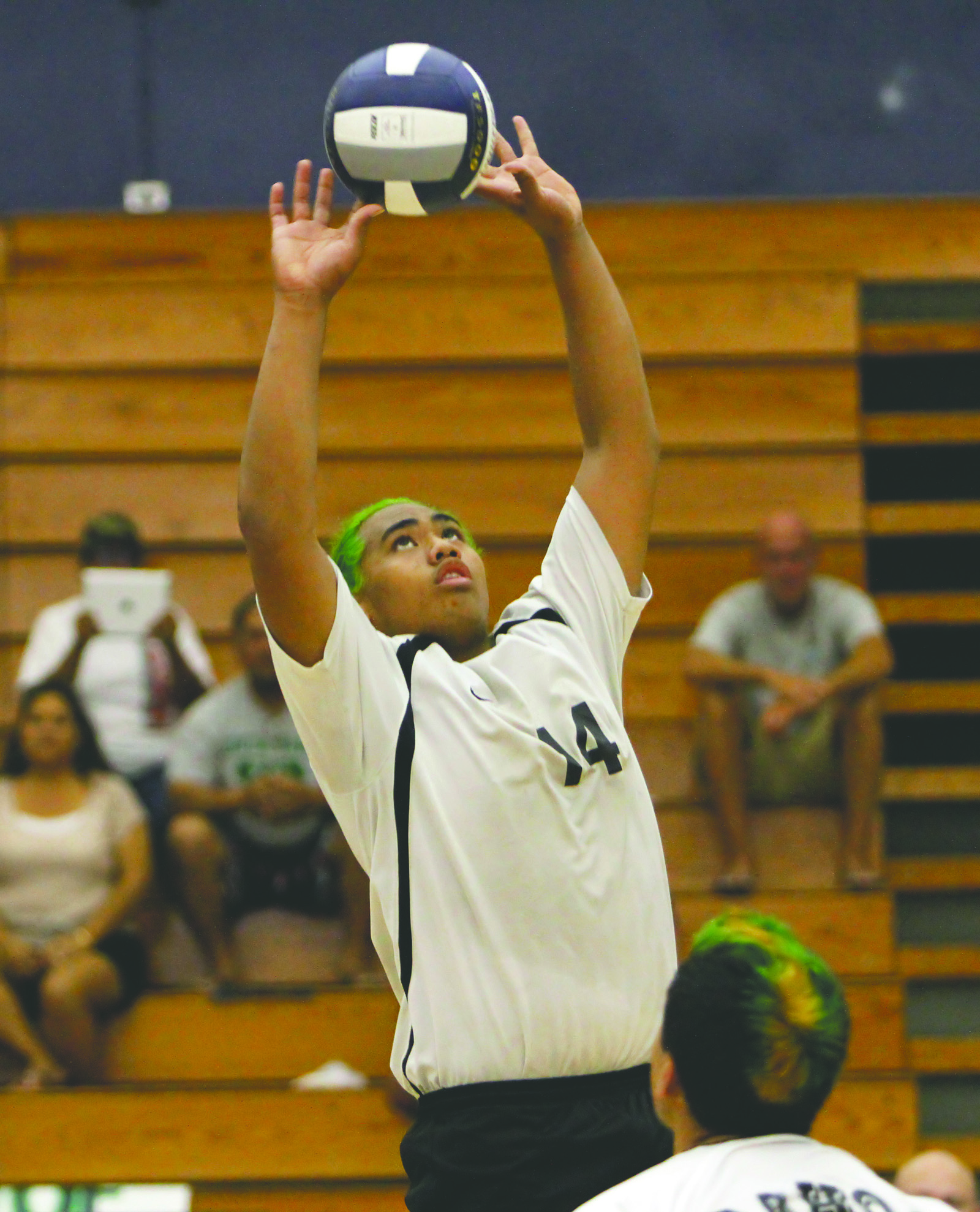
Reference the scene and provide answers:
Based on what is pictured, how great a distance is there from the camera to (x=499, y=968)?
1.87 meters

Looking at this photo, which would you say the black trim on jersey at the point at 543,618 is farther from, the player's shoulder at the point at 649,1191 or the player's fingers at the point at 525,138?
the player's shoulder at the point at 649,1191

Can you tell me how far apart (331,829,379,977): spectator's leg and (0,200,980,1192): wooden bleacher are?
127 centimetres

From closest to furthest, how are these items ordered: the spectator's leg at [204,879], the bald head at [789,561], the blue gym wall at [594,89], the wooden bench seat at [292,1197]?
1. the wooden bench seat at [292,1197]
2. the spectator's leg at [204,879]
3. the bald head at [789,561]
4. the blue gym wall at [594,89]

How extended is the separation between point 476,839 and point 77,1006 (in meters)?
2.65

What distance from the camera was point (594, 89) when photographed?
234 inches

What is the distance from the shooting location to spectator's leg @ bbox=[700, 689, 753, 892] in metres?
4.77

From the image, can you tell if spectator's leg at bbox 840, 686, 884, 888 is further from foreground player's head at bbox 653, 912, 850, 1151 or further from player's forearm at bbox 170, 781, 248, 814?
foreground player's head at bbox 653, 912, 850, 1151

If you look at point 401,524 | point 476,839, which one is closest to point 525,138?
point 401,524

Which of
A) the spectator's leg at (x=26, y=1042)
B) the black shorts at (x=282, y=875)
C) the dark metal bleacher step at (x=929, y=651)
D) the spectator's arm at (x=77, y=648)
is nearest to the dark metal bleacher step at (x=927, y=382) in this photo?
the dark metal bleacher step at (x=929, y=651)

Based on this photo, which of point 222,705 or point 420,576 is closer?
point 420,576

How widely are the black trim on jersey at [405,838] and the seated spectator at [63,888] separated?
8.29ft

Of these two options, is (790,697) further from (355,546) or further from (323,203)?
(323,203)

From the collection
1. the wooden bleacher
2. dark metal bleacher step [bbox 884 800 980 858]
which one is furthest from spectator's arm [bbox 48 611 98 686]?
dark metal bleacher step [bbox 884 800 980 858]

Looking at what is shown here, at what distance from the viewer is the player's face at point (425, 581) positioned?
84.0 inches
